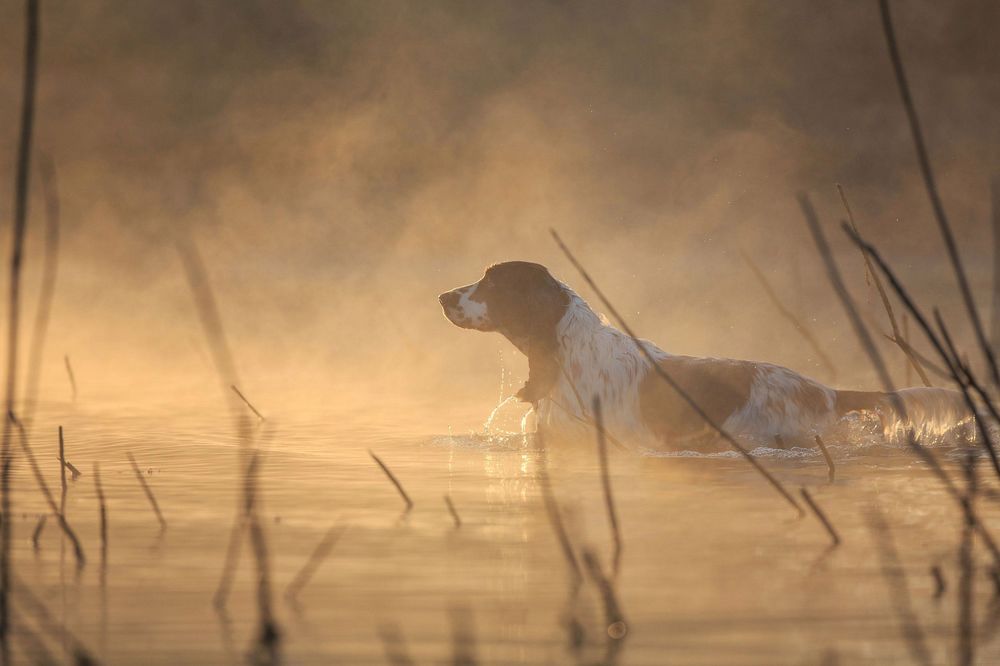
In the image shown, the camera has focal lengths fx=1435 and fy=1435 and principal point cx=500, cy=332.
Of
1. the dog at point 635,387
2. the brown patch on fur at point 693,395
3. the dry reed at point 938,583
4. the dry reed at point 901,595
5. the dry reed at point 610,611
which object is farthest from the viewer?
the brown patch on fur at point 693,395

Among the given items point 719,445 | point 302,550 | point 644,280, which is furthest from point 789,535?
point 644,280

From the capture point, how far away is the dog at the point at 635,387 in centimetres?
830

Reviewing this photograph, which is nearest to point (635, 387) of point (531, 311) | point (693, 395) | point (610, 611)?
point (693, 395)

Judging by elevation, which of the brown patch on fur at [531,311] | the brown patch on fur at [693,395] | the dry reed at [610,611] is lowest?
the dry reed at [610,611]

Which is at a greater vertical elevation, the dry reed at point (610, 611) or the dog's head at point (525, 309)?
the dog's head at point (525, 309)

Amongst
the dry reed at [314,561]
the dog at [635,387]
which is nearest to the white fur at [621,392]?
the dog at [635,387]

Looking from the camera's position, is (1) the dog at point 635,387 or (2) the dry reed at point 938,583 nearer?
(2) the dry reed at point 938,583

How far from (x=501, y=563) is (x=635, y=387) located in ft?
14.5

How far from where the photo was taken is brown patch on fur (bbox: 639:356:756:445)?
841 centimetres

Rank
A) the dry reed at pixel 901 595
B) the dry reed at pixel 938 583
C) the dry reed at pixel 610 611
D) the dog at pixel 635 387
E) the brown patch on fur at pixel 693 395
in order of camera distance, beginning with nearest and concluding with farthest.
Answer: the dry reed at pixel 901 595
the dry reed at pixel 610 611
the dry reed at pixel 938 583
the dog at pixel 635 387
the brown patch on fur at pixel 693 395

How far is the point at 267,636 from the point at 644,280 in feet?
60.1

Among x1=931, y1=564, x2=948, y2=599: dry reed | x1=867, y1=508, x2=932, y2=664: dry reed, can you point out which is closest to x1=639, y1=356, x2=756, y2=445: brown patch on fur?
x1=867, y1=508, x2=932, y2=664: dry reed

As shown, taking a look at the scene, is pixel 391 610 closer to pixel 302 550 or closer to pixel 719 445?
pixel 302 550

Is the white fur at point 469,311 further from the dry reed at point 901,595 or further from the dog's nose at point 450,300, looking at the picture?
the dry reed at point 901,595
